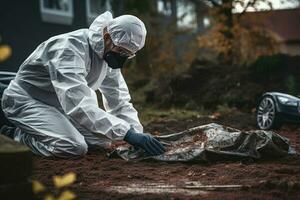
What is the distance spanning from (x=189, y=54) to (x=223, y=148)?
12.6 metres

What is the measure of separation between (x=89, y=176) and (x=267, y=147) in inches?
58.5

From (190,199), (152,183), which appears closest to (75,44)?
(152,183)

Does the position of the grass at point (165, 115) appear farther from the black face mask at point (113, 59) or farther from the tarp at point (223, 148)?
the tarp at point (223, 148)

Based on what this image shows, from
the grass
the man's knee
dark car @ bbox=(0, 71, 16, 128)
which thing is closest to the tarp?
the man's knee

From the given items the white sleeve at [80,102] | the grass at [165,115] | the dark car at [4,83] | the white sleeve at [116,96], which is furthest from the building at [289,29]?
the white sleeve at [80,102]

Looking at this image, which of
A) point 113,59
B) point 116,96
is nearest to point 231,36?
point 116,96

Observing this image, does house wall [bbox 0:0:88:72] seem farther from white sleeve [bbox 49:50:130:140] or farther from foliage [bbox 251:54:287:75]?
white sleeve [bbox 49:50:130:140]

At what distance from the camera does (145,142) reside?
4.66m

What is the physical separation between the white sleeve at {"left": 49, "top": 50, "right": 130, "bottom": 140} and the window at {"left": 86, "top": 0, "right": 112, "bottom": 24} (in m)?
13.2

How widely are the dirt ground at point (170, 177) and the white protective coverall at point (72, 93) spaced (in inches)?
11.1

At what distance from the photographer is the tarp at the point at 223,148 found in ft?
15.4

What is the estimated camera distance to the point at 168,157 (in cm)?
474

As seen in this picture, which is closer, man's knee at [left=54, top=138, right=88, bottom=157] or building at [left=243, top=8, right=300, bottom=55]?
man's knee at [left=54, top=138, right=88, bottom=157]

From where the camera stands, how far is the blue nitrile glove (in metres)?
4.65
